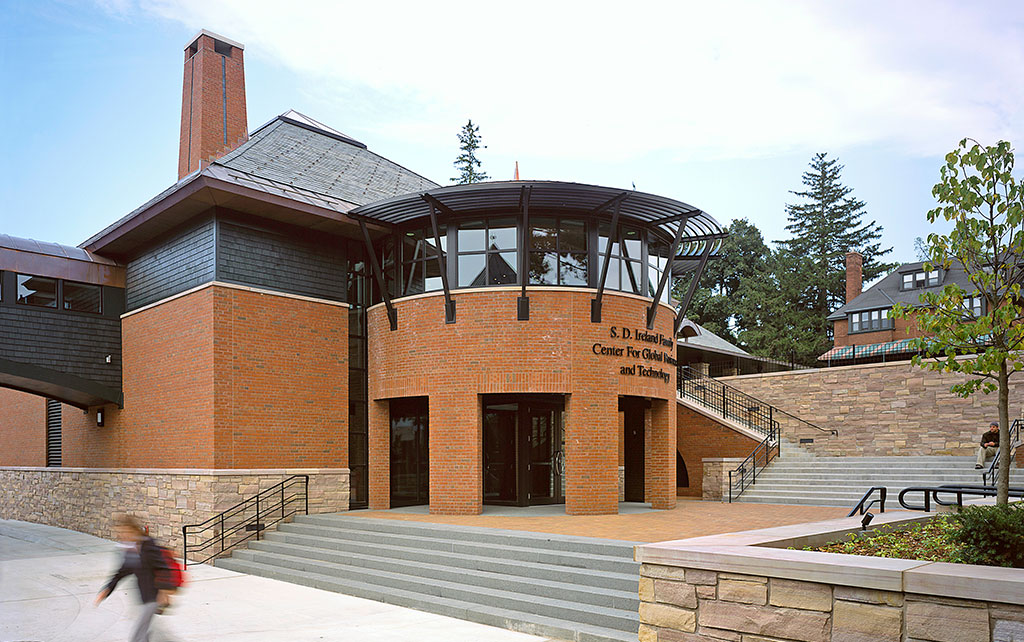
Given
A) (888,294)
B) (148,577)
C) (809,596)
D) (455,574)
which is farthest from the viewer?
(888,294)

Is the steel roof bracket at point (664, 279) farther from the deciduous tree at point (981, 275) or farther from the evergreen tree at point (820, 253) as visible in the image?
the evergreen tree at point (820, 253)

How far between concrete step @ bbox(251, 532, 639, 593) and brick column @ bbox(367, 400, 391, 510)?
322cm

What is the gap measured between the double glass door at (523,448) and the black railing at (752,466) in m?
4.88

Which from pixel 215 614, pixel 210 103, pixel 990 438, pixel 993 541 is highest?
pixel 210 103

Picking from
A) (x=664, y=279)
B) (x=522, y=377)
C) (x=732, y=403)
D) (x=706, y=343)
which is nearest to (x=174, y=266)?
(x=522, y=377)

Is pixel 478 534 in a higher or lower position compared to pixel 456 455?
lower

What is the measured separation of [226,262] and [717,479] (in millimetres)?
13627

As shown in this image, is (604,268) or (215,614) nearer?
(215,614)

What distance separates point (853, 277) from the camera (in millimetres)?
44625

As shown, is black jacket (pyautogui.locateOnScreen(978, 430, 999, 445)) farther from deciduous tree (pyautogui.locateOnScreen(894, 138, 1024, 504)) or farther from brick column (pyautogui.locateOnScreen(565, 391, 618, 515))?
deciduous tree (pyautogui.locateOnScreen(894, 138, 1024, 504))

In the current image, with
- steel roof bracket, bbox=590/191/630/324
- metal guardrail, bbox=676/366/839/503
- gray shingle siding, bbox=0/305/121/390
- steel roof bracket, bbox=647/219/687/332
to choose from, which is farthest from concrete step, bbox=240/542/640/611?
metal guardrail, bbox=676/366/839/503

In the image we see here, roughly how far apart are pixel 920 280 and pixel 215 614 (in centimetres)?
3963

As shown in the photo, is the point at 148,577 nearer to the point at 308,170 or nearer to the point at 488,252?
the point at 488,252

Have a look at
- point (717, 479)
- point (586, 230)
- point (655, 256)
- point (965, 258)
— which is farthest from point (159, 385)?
point (965, 258)
